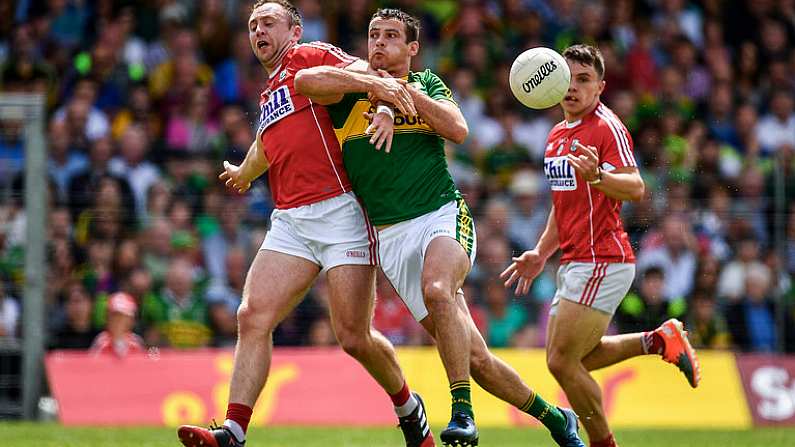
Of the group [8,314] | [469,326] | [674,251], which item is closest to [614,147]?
[469,326]

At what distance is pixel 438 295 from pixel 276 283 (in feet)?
3.61

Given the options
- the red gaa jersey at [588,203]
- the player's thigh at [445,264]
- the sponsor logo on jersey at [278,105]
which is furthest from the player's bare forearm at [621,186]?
the sponsor logo on jersey at [278,105]

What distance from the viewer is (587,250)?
966 centimetres

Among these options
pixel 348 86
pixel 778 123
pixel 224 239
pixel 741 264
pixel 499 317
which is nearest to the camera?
pixel 348 86

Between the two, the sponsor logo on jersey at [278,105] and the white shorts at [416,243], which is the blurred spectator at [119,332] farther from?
the white shorts at [416,243]

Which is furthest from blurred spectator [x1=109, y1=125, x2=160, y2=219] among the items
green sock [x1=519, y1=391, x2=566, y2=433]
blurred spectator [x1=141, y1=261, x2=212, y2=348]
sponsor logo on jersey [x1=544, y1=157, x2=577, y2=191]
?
green sock [x1=519, y1=391, x2=566, y2=433]

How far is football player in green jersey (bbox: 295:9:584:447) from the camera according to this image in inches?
333

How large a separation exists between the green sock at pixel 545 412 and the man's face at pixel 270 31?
283 centimetres

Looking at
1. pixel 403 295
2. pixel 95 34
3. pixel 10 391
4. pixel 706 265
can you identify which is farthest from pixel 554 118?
pixel 403 295

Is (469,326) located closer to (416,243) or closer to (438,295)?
(438,295)

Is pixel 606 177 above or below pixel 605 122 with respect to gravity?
below

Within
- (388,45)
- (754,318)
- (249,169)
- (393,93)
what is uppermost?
(388,45)

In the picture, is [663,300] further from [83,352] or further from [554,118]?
[83,352]

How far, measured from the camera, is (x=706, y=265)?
51.9ft
